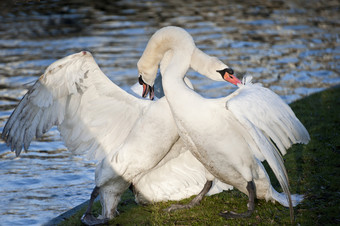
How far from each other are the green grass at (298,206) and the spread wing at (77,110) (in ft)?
3.14

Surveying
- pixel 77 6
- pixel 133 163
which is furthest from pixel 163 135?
pixel 77 6

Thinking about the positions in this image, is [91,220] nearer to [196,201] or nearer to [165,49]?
[196,201]

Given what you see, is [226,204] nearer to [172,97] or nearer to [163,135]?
[163,135]

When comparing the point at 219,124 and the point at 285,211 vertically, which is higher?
the point at 219,124

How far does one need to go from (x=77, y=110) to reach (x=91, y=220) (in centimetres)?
140

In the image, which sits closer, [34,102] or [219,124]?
[219,124]

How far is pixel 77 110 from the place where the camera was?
7.21m

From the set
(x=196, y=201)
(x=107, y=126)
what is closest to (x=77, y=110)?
(x=107, y=126)

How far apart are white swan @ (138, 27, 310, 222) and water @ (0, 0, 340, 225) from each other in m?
2.88

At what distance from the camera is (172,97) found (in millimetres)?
6195

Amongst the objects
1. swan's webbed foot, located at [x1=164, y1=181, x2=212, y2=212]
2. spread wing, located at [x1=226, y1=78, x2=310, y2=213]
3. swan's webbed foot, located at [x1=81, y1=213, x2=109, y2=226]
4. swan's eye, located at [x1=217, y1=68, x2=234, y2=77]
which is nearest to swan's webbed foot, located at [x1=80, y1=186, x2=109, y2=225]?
swan's webbed foot, located at [x1=81, y1=213, x2=109, y2=226]

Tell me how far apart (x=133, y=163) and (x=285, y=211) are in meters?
1.88

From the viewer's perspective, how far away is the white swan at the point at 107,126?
668 cm

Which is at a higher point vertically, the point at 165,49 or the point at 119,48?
the point at 165,49
